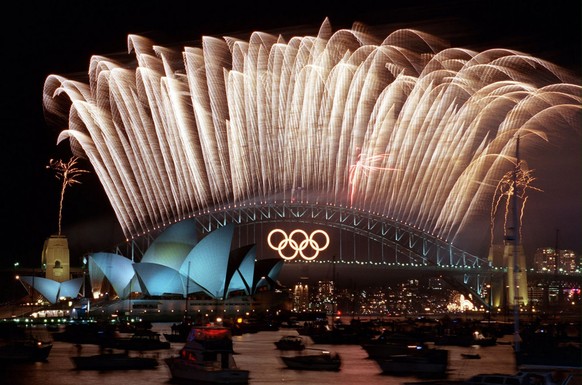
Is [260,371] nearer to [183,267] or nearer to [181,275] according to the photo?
[183,267]

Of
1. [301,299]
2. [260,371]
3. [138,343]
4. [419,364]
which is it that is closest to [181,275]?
[138,343]

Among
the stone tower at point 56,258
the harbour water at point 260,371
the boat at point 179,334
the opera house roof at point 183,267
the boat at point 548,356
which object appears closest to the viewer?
the boat at point 548,356

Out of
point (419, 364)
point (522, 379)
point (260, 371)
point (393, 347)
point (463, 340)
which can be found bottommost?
point (522, 379)

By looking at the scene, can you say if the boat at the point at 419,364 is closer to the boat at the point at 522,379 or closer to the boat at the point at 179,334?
the boat at the point at 522,379

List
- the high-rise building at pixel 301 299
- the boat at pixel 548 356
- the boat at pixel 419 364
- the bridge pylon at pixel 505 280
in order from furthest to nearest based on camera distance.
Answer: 1. the high-rise building at pixel 301 299
2. the bridge pylon at pixel 505 280
3. the boat at pixel 419 364
4. the boat at pixel 548 356

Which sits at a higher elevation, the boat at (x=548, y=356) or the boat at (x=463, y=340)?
the boat at (x=463, y=340)

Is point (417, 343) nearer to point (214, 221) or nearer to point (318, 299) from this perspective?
point (214, 221)

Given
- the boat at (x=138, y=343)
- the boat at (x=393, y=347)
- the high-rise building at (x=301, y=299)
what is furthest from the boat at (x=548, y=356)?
the high-rise building at (x=301, y=299)

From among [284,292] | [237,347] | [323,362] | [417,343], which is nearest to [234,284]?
[284,292]

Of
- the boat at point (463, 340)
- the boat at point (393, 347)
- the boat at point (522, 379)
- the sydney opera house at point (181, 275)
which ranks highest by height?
the sydney opera house at point (181, 275)
